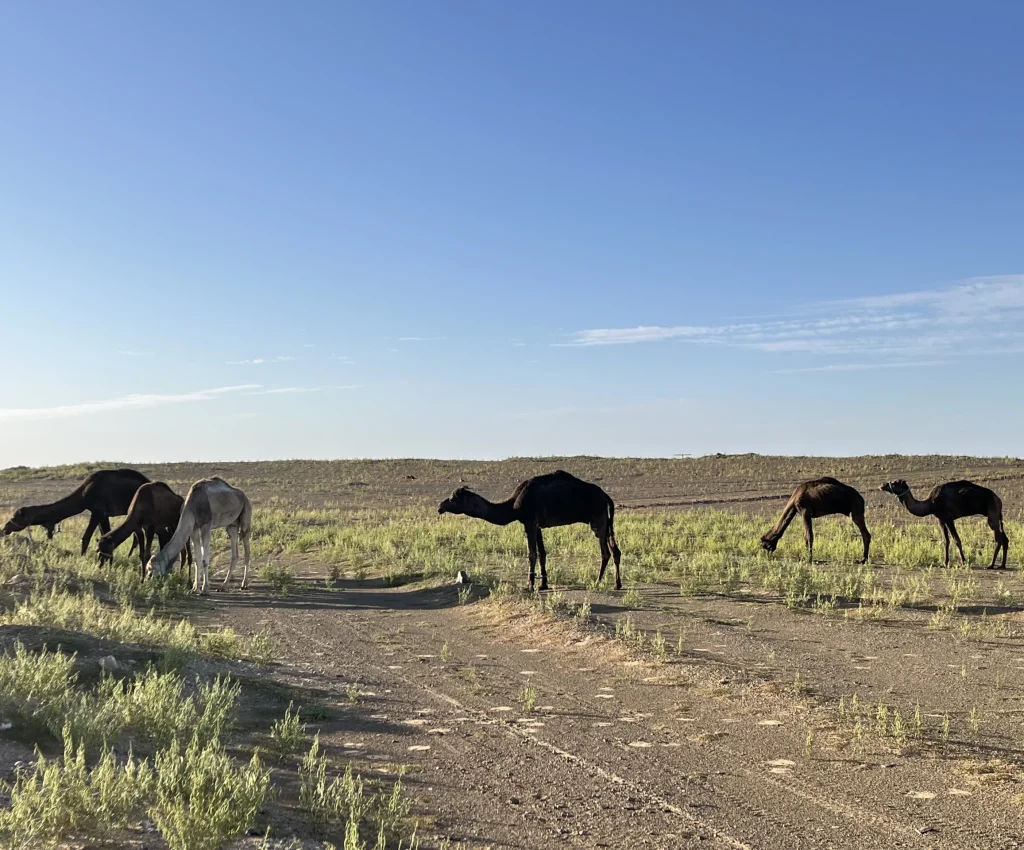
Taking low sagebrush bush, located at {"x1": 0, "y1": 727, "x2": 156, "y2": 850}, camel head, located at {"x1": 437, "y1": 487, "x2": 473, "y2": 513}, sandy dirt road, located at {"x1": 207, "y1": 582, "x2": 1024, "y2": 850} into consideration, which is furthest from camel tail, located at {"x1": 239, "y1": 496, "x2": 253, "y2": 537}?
low sagebrush bush, located at {"x1": 0, "y1": 727, "x2": 156, "y2": 850}

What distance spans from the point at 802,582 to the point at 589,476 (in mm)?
50710

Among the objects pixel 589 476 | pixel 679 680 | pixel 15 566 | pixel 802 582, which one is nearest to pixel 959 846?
pixel 679 680

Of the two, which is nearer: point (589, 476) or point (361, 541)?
point (361, 541)

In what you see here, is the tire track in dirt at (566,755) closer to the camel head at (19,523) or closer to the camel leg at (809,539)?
the camel leg at (809,539)

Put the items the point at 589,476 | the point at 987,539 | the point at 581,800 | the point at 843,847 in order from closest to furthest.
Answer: the point at 843,847 < the point at 581,800 < the point at 987,539 < the point at 589,476

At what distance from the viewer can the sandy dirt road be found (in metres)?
5.89

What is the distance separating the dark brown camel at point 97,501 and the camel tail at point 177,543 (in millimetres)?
3463

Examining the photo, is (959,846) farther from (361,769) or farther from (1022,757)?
(361,769)

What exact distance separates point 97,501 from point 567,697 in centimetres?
1592

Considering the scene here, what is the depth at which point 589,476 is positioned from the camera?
68125 mm

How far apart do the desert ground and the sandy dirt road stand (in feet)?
0.10

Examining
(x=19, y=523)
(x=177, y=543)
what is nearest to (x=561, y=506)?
(x=177, y=543)

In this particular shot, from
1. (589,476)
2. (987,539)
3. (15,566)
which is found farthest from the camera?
Answer: (589,476)

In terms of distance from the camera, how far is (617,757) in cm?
743
